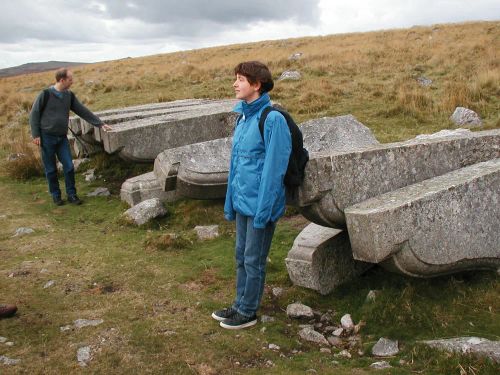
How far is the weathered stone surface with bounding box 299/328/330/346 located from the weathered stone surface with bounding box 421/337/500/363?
2.37 feet

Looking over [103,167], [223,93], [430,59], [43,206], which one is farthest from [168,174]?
[430,59]

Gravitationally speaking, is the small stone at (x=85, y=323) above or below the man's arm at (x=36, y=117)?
→ below

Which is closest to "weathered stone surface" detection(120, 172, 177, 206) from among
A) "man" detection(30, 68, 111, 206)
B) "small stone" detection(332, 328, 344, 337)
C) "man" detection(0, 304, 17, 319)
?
"man" detection(30, 68, 111, 206)

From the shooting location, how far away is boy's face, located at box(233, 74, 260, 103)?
4066 millimetres

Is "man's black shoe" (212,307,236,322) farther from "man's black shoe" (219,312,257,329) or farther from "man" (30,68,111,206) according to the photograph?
"man" (30,68,111,206)

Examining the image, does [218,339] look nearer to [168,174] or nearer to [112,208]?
[168,174]

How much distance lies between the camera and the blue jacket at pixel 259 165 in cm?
385

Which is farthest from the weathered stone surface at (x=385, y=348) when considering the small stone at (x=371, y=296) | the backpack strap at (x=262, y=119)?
the backpack strap at (x=262, y=119)

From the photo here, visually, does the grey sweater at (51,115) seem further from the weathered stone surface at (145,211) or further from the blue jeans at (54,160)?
the weathered stone surface at (145,211)

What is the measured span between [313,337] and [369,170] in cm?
137

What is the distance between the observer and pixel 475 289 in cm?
435

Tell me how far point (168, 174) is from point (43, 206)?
2652 mm

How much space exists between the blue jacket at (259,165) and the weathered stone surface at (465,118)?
709 cm

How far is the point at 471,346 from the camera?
3.56m
